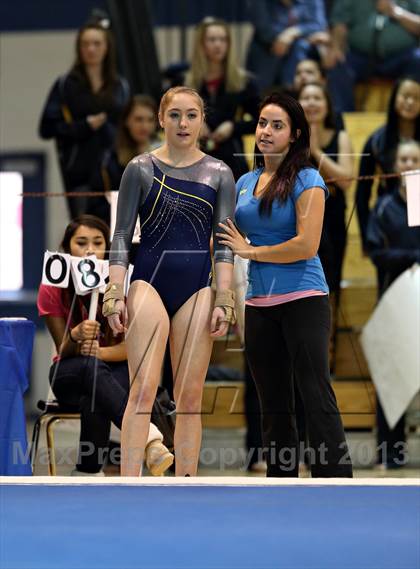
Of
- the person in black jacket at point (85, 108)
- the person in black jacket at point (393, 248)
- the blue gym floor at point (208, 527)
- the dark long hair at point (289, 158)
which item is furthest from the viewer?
the person in black jacket at point (85, 108)

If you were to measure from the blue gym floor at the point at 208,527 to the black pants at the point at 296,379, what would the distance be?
0.94 metres

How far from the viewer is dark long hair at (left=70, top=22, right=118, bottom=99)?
7301mm

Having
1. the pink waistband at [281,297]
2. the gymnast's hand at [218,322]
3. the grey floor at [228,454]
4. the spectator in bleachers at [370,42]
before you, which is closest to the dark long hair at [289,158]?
the pink waistband at [281,297]

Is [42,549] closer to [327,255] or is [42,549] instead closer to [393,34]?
[327,255]

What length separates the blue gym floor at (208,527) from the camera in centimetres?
332

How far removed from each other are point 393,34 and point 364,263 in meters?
1.54

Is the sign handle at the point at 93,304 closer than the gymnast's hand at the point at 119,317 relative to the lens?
No

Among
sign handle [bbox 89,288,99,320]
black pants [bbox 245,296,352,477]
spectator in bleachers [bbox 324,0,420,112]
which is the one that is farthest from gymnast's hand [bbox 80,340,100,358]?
spectator in bleachers [bbox 324,0,420,112]

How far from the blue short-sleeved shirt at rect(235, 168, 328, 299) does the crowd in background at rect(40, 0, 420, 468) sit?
1.05 feet

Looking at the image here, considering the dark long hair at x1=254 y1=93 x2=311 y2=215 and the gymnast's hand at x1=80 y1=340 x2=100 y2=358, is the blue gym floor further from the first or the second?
the gymnast's hand at x1=80 y1=340 x2=100 y2=358

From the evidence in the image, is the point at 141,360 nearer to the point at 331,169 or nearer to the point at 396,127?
the point at 331,169

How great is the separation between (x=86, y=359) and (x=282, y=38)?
3583mm

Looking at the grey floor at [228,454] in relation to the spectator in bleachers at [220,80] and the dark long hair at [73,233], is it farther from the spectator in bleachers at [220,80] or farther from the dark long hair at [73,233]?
the spectator in bleachers at [220,80]

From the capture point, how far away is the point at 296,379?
4.78 meters
